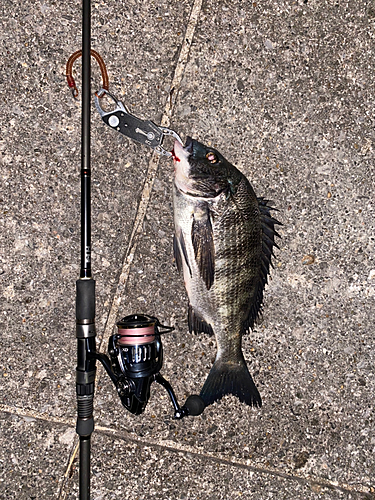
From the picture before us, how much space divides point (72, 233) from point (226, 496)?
176 centimetres

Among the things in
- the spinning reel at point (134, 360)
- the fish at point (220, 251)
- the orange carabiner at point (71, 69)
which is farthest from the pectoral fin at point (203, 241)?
the orange carabiner at point (71, 69)

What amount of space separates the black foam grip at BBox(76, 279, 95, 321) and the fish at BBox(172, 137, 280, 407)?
19.7 inches

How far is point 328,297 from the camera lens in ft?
8.11

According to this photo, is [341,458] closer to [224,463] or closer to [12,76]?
[224,463]

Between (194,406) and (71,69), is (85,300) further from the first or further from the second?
(71,69)

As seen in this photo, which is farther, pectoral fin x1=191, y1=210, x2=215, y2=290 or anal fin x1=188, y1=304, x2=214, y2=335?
anal fin x1=188, y1=304, x2=214, y2=335

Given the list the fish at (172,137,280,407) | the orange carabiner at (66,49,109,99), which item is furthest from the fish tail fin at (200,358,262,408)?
the orange carabiner at (66,49,109,99)

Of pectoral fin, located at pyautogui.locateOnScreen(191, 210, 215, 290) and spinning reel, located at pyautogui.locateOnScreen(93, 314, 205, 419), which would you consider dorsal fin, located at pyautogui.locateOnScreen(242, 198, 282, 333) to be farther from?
spinning reel, located at pyautogui.locateOnScreen(93, 314, 205, 419)

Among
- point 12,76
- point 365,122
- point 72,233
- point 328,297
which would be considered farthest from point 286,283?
point 12,76

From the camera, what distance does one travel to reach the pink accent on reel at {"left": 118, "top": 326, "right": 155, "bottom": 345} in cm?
195

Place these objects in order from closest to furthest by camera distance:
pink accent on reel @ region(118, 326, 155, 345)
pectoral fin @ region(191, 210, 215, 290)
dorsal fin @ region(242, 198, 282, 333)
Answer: pink accent on reel @ region(118, 326, 155, 345) → pectoral fin @ region(191, 210, 215, 290) → dorsal fin @ region(242, 198, 282, 333)

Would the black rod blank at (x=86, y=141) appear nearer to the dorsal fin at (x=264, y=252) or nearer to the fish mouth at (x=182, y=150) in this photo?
the fish mouth at (x=182, y=150)

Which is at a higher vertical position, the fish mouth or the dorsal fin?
the fish mouth

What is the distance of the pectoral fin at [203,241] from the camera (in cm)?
209
